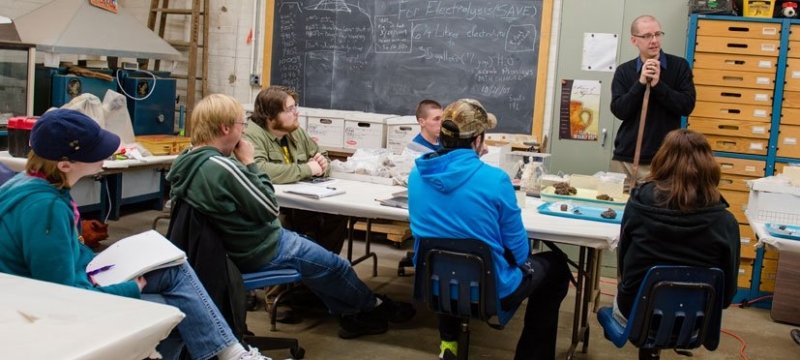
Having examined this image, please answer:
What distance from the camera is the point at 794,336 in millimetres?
4180

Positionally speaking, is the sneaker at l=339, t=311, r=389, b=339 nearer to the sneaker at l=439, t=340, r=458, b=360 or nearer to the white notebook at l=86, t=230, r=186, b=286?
the sneaker at l=439, t=340, r=458, b=360

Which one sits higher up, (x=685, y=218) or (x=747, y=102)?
(x=747, y=102)

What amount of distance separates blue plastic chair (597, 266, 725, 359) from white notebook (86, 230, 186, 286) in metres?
1.59

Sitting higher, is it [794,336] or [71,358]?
[71,358]

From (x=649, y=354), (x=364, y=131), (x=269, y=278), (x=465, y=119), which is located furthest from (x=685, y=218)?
(x=364, y=131)

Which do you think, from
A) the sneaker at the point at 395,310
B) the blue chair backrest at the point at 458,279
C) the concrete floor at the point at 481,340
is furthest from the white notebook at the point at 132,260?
the sneaker at the point at 395,310

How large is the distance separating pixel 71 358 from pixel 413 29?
16.7 feet

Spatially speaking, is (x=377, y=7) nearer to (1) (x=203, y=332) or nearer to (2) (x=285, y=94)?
(2) (x=285, y=94)

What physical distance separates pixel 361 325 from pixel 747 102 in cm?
282

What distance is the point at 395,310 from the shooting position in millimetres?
4160

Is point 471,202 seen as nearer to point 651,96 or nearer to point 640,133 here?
point 640,133

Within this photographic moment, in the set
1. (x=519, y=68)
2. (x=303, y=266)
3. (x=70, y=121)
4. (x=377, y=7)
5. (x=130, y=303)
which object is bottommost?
(x=303, y=266)

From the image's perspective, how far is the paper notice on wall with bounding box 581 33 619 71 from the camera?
553cm

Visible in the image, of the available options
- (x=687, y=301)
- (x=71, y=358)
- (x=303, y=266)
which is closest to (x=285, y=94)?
(x=303, y=266)
